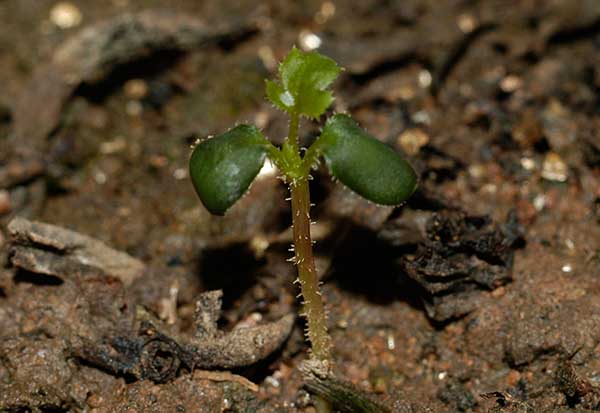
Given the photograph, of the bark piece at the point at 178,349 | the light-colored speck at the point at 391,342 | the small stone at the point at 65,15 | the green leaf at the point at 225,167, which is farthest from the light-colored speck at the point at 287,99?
the small stone at the point at 65,15

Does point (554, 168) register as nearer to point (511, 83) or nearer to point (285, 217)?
point (511, 83)

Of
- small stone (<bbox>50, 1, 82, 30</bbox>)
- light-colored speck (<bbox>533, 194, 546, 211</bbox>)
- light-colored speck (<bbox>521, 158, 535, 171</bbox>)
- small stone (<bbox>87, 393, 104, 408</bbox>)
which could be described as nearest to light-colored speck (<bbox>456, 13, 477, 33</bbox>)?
light-colored speck (<bbox>521, 158, 535, 171</bbox>)

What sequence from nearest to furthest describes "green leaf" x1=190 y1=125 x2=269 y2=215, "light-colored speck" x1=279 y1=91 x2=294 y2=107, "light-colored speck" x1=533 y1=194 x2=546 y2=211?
"green leaf" x1=190 y1=125 x2=269 y2=215
"light-colored speck" x1=279 y1=91 x2=294 y2=107
"light-colored speck" x1=533 y1=194 x2=546 y2=211

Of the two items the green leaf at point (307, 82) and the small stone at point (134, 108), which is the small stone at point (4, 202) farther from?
the green leaf at point (307, 82)

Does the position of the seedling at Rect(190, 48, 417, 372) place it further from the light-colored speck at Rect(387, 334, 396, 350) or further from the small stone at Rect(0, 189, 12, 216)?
the small stone at Rect(0, 189, 12, 216)

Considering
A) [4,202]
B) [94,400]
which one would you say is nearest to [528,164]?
[94,400]

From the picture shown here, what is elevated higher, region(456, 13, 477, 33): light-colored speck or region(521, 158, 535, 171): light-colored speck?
region(456, 13, 477, 33): light-colored speck
